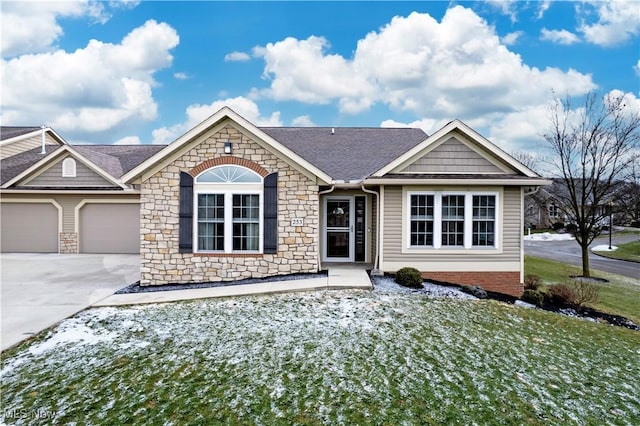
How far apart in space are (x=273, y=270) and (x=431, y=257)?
14.3 ft

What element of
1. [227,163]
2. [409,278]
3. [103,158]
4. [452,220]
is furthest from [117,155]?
[452,220]

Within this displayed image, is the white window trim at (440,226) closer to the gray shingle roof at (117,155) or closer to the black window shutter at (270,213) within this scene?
the black window shutter at (270,213)

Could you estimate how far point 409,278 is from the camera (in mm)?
9383

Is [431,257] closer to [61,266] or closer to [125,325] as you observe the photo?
[125,325]

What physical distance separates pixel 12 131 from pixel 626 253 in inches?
1520

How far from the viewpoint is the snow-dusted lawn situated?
4.04 meters

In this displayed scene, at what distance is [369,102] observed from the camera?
2103 cm

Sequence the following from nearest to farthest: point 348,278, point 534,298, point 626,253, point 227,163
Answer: point 534,298 → point 348,278 → point 227,163 → point 626,253

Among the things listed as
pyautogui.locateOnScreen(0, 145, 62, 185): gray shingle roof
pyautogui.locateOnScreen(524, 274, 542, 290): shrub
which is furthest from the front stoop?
pyautogui.locateOnScreen(0, 145, 62, 185): gray shingle roof

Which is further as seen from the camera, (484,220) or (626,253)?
(626,253)

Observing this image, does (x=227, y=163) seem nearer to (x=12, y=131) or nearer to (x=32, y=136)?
(x=32, y=136)

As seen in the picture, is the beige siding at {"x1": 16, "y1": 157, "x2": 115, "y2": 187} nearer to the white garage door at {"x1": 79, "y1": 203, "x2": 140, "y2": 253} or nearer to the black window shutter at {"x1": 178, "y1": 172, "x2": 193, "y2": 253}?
the white garage door at {"x1": 79, "y1": 203, "x2": 140, "y2": 253}

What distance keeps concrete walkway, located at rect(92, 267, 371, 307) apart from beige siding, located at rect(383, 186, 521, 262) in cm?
136

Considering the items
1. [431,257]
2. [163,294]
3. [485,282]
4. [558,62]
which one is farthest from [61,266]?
[558,62]
